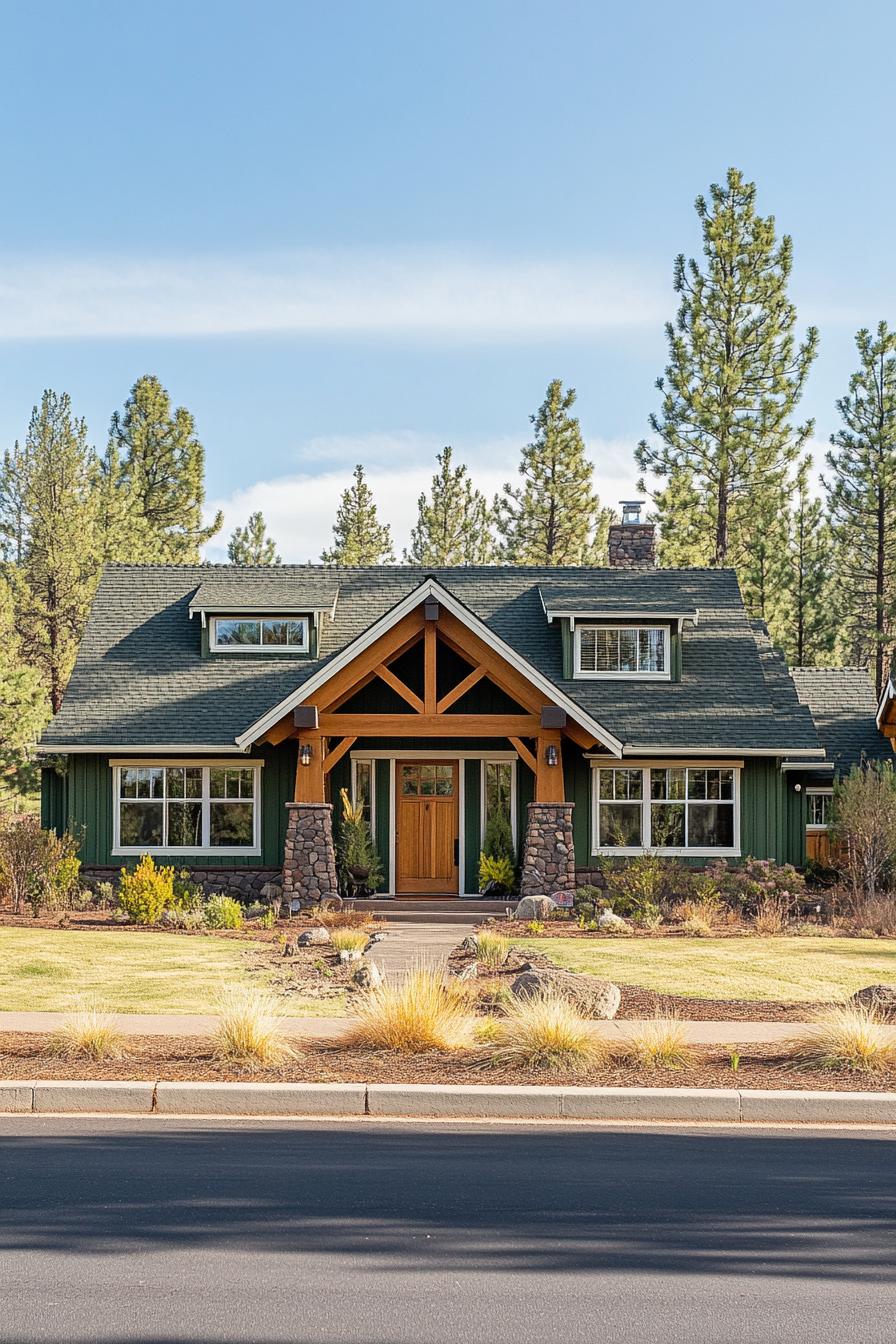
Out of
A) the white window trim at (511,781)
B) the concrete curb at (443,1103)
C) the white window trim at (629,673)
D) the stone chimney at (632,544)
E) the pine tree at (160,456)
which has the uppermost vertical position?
the pine tree at (160,456)

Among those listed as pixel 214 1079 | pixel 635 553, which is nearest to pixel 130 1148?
pixel 214 1079

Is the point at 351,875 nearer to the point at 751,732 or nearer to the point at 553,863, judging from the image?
the point at 553,863

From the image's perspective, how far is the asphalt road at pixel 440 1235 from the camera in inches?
214

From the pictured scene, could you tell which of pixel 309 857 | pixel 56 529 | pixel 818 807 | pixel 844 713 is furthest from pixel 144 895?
pixel 56 529

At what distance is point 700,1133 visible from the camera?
8797 millimetres

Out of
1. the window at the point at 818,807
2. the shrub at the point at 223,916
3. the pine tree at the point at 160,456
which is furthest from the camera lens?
the pine tree at the point at 160,456

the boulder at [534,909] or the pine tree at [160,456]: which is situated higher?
the pine tree at [160,456]

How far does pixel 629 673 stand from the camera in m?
24.9

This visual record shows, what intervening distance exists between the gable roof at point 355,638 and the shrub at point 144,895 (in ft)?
10.0

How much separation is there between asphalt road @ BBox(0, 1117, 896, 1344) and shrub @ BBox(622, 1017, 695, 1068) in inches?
51.2

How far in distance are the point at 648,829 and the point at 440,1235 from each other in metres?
17.4

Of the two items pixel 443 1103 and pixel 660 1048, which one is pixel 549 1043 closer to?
pixel 660 1048

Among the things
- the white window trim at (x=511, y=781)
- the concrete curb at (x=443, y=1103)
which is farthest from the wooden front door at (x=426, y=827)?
the concrete curb at (x=443, y=1103)

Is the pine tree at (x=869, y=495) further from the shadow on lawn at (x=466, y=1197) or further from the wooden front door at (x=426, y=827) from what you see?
the shadow on lawn at (x=466, y=1197)
